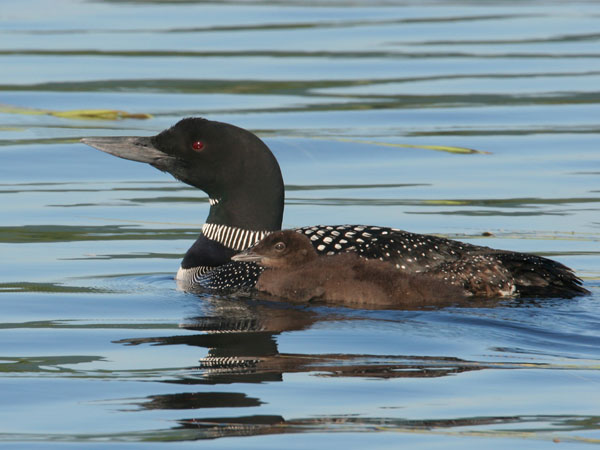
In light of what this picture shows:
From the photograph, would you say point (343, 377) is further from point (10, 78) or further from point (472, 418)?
point (10, 78)

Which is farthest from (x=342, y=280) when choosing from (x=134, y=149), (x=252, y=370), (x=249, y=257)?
(x=134, y=149)

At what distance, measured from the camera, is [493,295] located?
5.92m

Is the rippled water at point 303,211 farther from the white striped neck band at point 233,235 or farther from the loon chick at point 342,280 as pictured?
the white striped neck band at point 233,235

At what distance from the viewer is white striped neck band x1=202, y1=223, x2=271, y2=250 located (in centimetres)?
686

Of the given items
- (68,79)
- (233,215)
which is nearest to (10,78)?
(68,79)

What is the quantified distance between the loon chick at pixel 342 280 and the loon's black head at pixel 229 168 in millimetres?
800

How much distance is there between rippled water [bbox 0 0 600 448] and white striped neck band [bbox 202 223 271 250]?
0.33 metres

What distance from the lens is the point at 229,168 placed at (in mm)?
6867

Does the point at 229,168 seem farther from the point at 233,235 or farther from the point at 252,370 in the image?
the point at 252,370

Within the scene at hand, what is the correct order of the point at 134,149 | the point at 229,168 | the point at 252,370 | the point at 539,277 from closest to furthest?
the point at 252,370 → the point at 539,277 → the point at 229,168 → the point at 134,149

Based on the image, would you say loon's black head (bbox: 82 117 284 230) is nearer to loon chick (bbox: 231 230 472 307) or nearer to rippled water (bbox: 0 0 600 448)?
rippled water (bbox: 0 0 600 448)

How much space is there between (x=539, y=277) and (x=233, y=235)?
1694mm

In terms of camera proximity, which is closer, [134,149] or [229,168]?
[229,168]

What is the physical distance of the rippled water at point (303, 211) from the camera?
4398mm
